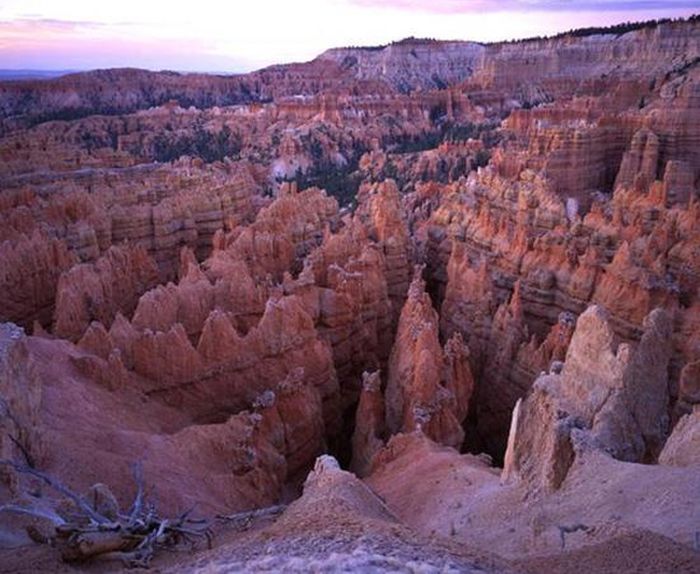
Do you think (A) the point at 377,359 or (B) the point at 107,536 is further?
(A) the point at 377,359

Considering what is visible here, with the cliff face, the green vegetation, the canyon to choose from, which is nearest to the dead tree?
the canyon

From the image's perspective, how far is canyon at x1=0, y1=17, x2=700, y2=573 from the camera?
5844 millimetres

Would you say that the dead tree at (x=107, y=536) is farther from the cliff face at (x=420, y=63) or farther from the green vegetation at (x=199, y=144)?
the cliff face at (x=420, y=63)

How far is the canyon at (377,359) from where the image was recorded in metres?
5.84

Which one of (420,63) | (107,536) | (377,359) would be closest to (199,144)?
(377,359)

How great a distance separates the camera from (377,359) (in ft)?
53.5

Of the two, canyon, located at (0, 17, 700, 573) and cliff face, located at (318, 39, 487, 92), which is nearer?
canyon, located at (0, 17, 700, 573)

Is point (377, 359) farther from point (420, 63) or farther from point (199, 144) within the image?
point (420, 63)

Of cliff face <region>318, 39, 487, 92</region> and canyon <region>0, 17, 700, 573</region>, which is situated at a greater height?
cliff face <region>318, 39, 487, 92</region>

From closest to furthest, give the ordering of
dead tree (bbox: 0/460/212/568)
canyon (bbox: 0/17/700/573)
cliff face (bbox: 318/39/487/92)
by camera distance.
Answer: dead tree (bbox: 0/460/212/568) → canyon (bbox: 0/17/700/573) → cliff face (bbox: 318/39/487/92)

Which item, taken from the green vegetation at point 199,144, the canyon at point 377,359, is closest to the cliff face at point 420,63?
the green vegetation at point 199,144

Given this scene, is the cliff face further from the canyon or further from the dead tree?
the dead tree

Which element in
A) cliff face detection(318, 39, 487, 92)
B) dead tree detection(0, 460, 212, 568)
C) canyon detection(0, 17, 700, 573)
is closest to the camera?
dead tree detection(0, 460, 212, 568)

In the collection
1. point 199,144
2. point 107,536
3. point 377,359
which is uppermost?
point 107,536
